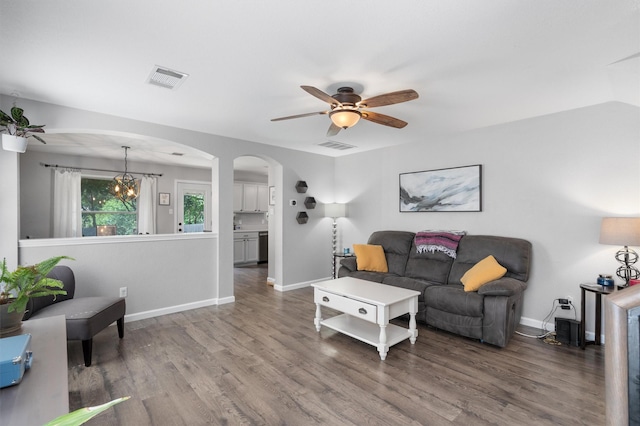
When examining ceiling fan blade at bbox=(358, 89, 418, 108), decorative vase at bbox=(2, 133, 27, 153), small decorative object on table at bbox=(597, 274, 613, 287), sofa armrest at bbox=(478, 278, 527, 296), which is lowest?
sofa armrest at bbox=(478, 278, 527, 296)

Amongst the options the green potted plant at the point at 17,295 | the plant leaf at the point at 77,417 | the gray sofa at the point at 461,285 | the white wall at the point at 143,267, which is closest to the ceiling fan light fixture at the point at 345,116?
the gray sofa at the point at 461,285

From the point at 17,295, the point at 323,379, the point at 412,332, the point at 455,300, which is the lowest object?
the point at 323,379

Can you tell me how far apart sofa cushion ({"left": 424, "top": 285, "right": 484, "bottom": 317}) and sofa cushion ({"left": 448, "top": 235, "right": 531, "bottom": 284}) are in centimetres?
36

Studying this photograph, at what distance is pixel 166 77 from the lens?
8.70ft

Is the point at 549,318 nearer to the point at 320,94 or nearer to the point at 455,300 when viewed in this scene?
the point at 455,300

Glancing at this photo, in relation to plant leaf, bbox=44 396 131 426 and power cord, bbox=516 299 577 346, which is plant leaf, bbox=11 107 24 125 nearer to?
plant leaf, bbox=44 396 131 426

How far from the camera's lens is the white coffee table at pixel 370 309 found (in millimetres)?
2869

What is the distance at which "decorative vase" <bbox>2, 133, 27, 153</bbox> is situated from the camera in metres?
2.75

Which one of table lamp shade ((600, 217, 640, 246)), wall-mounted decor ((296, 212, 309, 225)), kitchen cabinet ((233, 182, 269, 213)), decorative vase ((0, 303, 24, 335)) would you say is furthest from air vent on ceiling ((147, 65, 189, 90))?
kitchen cabinet ((233, 182, 269, 213))

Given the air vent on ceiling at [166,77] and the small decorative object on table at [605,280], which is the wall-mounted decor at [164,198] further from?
the small decorative object on table at [605,280]

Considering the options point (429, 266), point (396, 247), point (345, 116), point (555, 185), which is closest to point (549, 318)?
point (429, 266)

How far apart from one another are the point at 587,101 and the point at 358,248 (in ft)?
10.0

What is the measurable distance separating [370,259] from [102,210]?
553cm

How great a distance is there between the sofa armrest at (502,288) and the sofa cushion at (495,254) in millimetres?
281
